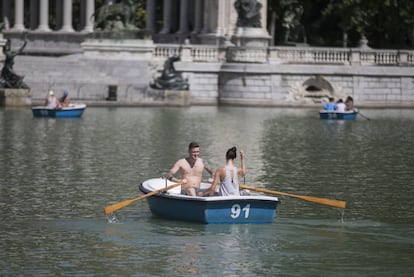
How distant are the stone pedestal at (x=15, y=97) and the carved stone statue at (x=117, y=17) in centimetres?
1010

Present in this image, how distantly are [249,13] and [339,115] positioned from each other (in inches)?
506

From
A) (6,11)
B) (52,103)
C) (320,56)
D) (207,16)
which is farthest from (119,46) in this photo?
(6,11)

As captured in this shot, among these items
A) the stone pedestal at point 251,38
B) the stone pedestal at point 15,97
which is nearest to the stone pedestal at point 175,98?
the stone pedestal at point 251,38

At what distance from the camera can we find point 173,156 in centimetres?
3919

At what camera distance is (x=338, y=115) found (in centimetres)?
5625

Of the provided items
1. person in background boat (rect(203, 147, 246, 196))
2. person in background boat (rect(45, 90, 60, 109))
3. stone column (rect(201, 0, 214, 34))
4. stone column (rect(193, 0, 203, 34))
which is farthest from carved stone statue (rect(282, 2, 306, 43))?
person in background boat (rect(203, 147, 246, 196))

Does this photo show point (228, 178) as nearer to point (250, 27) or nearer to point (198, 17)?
point (250, 27)

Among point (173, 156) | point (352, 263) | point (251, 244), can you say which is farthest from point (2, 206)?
point (173, 156)

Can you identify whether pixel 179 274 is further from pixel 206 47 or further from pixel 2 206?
pixel 206 47

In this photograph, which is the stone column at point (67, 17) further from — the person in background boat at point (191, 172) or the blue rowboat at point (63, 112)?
the person in background boat at point (191, 172)

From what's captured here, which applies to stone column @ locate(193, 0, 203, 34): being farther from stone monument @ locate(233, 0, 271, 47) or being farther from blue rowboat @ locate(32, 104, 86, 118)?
blue rowboat @ locate(32, 104, 86, 118)

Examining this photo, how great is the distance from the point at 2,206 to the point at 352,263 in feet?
27.2

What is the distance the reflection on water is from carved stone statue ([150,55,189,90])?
34.6ft

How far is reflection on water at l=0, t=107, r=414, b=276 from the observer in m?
23.4
